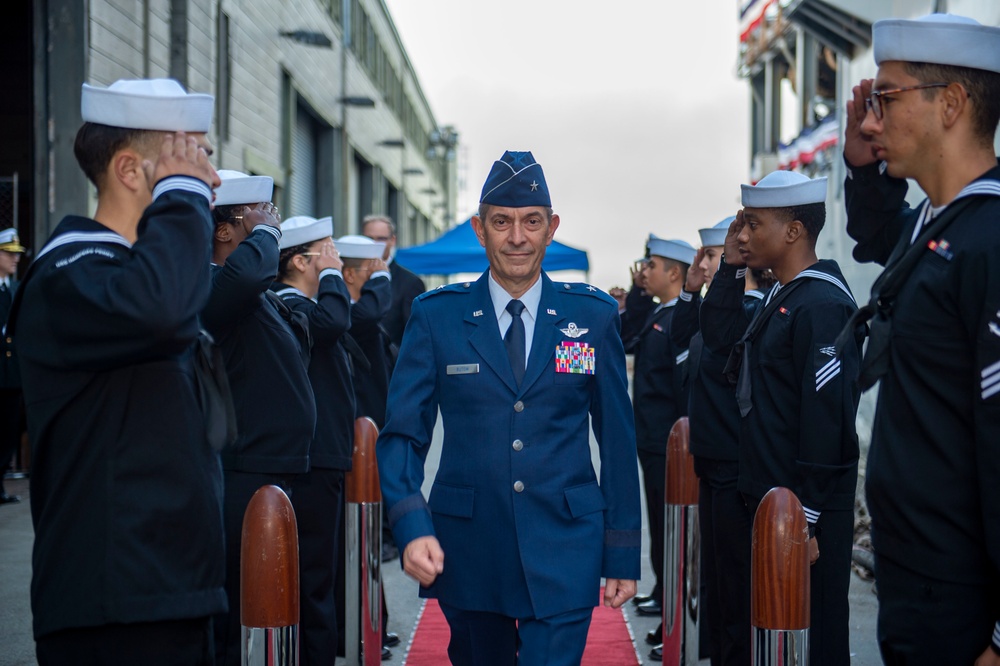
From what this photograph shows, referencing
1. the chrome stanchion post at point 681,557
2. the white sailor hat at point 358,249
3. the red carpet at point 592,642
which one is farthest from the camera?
the white sailor hat at point 358,249

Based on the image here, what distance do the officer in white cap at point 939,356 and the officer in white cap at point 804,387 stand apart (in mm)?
1194

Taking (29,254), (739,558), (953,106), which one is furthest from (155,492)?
(29,254)

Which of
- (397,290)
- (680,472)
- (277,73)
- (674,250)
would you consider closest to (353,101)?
(277,73)

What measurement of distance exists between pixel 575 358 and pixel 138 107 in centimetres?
149

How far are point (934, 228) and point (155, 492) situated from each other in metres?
1.92

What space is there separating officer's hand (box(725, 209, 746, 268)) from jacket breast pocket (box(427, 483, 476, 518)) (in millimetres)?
1820

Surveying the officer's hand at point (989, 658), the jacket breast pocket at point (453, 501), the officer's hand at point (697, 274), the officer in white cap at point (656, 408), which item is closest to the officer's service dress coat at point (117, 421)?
the jacket breast pocket at point (453, 501)

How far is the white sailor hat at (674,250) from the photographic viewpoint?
734 centimetres

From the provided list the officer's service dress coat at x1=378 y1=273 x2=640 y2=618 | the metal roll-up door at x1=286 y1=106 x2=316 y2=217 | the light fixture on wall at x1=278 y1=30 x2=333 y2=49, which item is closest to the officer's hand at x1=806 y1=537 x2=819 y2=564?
the officer's service dress coat at x1=378 y1=273 x2=640 y2=618

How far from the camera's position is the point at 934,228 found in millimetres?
2500

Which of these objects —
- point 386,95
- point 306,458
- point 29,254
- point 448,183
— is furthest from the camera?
point 448,183

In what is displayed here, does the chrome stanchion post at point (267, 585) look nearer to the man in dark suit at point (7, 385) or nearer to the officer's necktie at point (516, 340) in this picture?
the officer's necktie at point (516, 340)

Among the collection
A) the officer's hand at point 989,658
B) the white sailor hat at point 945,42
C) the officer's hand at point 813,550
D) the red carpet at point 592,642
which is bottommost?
the red carpet at point 592,642

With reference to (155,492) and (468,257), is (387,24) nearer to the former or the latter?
(468,257)
